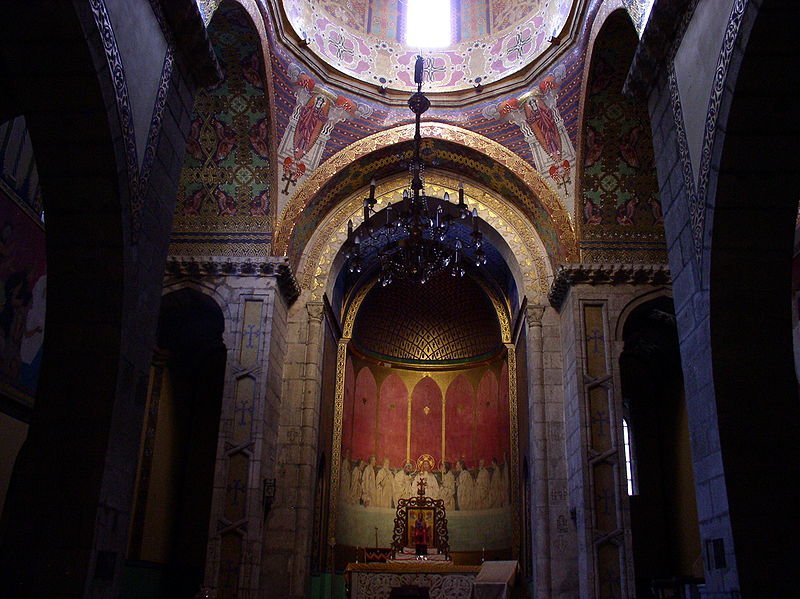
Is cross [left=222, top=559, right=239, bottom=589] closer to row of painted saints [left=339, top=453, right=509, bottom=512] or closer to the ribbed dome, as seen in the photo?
row of painted saints [left=339, top=453, right=509, bottom=512]

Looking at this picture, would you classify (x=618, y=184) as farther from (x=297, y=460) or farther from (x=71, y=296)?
(x=71, y=296)

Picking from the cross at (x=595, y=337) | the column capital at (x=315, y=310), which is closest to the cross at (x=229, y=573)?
the column capital at (x=315, y=310)

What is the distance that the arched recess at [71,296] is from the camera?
4.81 meters

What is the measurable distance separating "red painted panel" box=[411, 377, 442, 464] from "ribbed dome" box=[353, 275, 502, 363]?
74 cm

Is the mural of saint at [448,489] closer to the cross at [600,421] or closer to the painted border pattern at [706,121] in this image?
the cross at [600,421]

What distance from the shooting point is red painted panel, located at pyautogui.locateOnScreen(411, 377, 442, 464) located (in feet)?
58.3

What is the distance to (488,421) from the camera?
17.4 meters

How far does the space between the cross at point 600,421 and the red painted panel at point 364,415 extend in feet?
23.4

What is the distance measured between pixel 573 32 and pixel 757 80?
265 inches

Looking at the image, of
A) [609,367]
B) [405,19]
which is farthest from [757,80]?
[405,19]

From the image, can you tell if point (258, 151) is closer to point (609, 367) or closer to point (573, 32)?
point (573, 32)

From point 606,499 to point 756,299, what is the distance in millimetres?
5612

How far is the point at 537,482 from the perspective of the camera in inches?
457

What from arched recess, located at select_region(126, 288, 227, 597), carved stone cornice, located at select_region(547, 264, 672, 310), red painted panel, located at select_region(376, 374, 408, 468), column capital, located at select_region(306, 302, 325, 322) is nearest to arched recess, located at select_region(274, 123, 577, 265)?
carved stone cornice, located at select_region(547, 264, 672, 310)
